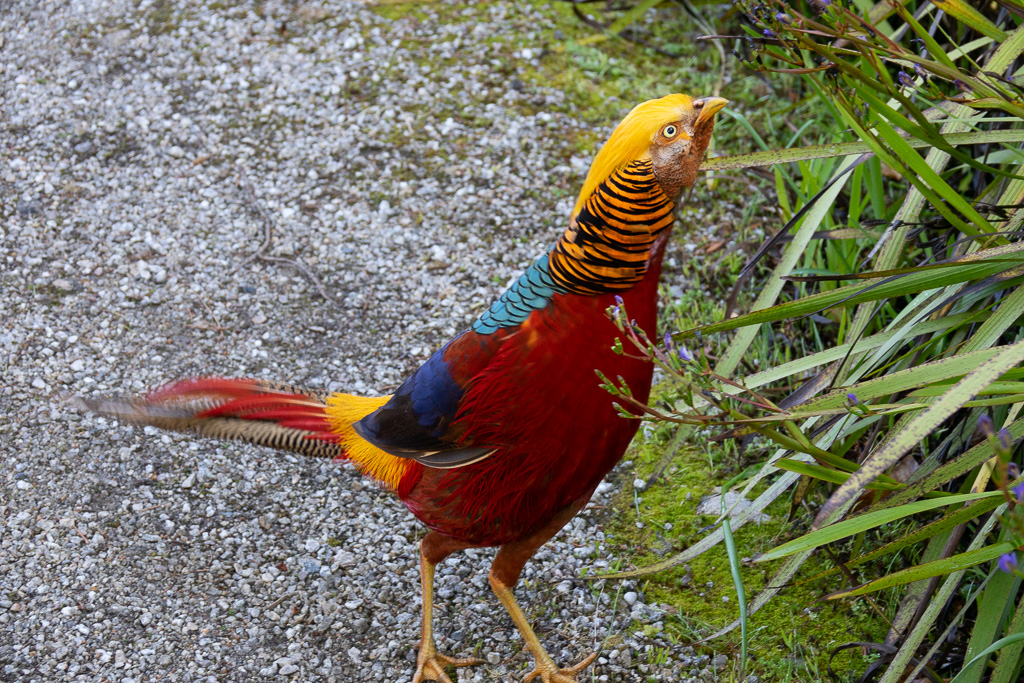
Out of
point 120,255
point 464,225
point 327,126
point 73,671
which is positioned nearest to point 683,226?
point 464,225

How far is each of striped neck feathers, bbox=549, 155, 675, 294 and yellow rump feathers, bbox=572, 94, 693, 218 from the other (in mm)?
18

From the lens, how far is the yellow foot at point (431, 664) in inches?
94.7

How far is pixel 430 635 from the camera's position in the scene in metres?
2.44

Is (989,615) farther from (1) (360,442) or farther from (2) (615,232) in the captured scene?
(1) (360,442)

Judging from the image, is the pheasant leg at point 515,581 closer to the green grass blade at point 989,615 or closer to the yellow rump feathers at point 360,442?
the yellow rump feathers at point 360,442

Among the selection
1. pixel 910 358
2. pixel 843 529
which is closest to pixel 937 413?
pixel 843 529

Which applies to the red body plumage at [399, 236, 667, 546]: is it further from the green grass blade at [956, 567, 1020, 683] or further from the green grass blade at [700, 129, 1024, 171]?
the green grass blade at [956, 567, 1020, 683]

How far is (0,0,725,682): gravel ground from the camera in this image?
8.32 ft

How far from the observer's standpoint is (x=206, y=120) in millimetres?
4141

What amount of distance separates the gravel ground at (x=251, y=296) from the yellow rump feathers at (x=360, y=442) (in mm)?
410

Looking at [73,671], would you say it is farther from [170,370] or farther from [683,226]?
[683,226]

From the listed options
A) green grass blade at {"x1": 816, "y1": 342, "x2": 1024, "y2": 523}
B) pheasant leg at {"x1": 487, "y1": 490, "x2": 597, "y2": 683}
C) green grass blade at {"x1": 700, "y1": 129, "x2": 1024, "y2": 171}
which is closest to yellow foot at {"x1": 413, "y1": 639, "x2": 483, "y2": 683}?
pheasant leg at {"x1": 487, "y1": 490, "x2": 597, "y2": 683}

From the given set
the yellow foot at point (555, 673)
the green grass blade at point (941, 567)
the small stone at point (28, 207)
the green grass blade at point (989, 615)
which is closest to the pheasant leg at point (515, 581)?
the yellow foot at point (555, 673)

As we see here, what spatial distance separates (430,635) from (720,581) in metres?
0.89
